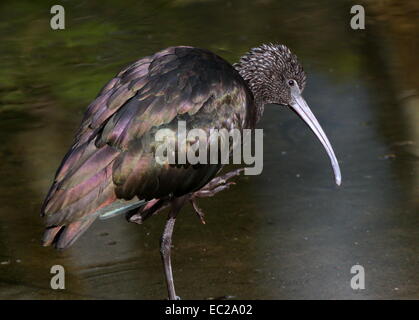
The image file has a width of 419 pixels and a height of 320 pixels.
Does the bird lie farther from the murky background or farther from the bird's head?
the murky background

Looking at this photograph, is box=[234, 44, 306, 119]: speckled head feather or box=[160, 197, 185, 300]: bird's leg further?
box=[234, 44, 306, 119]: speckled head feather

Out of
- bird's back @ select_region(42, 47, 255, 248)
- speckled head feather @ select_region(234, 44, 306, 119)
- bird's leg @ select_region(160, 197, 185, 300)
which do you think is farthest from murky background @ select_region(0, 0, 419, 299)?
speckled head feather @ select_region(234, 44, 306, 119)

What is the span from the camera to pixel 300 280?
22.1 ft

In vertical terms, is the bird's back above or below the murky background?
above

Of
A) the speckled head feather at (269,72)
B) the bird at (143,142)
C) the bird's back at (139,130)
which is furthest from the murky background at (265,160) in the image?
the speckled head feather at (269,72)

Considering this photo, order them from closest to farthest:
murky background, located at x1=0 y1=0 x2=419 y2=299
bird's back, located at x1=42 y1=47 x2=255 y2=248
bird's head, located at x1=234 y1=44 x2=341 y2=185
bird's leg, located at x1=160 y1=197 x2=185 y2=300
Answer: bird's back, located at x1=42 y1=47 x2=255 y2=248 < bird's leg, located at x1=160 y1=197 x2=185 y2=300 < murky background, located at x1=0 y1=0 x2=419 y2=299 < bird's head, located at x1=234 y1=44 x2=341 y2=185

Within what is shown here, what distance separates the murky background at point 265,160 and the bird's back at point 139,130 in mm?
773

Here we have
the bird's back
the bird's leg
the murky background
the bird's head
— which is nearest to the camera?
the bird's back

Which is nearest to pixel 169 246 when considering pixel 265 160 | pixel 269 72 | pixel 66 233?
pixel 66 233

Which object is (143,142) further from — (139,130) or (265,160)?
(265,160)

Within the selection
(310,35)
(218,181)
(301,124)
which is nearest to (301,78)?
(218,181)

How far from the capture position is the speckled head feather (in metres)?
7.17

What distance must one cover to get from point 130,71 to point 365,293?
194 centimetres

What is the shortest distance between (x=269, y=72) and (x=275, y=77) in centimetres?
6
